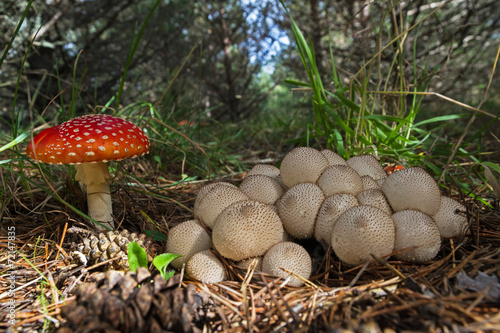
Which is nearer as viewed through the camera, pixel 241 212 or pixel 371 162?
pixel 241 212

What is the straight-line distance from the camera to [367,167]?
1875mm

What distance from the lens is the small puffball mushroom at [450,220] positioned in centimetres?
155

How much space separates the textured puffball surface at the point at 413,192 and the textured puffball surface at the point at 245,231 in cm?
63

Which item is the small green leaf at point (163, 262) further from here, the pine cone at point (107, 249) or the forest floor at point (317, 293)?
the pine cone at point (107, 249)

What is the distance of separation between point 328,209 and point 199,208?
0.67 meters

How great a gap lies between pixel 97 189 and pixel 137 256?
2.31ft

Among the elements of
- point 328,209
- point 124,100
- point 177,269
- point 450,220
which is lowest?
point 177,269

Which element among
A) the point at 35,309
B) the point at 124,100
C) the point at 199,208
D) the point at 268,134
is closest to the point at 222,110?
the point at 124,100

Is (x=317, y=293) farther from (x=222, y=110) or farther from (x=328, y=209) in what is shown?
(x=222, y=110)

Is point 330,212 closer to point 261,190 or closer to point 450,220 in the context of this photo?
point 261,190

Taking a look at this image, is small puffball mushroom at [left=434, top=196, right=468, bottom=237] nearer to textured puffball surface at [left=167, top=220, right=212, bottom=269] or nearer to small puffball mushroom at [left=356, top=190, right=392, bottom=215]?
small puffball mushroom at [left=356, top=190, right=392, bottom=215]

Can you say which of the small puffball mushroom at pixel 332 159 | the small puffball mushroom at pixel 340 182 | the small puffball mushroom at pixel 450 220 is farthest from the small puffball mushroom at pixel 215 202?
the small puffball mushroom at pixel 450 220

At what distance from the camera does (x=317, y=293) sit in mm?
1232

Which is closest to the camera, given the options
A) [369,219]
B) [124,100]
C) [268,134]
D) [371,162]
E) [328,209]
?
[369,219]
